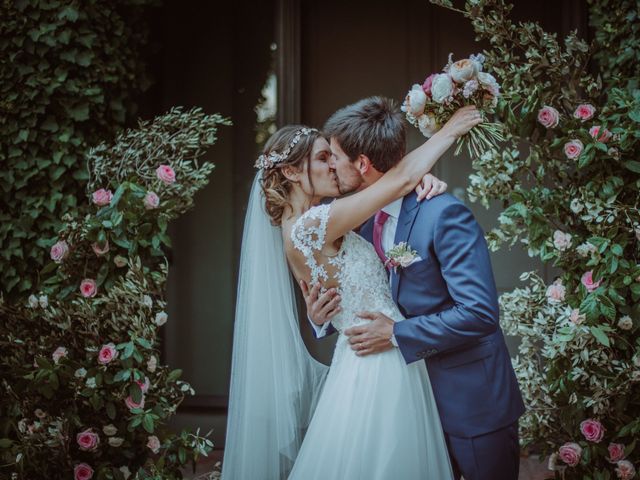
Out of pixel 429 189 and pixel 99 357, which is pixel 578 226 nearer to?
pixel 429 189

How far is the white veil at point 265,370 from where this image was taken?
9.96ft

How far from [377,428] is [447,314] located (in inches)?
20.4

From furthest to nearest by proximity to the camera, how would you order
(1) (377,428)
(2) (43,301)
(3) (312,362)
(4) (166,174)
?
(4) (166,174), (2) (43,301), (3) (312,362), (1) (377,428)

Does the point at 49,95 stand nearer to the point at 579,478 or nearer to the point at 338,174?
the point at 338,174

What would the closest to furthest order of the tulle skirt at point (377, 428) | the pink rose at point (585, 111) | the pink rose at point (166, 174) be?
the tulle skirt at point (377, 428) → the pink rose at point (585, 111) → the pink rose at point (166, 174)

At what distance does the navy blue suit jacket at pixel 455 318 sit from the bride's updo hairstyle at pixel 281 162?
587 millimetres

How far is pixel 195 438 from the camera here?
3648 mm

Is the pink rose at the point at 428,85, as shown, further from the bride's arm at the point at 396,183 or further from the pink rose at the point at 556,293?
the pink rose at the point at 556,293

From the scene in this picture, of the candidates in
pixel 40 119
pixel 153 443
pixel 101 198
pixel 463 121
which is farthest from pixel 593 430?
pixel 40 119

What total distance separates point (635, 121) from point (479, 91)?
86 cm

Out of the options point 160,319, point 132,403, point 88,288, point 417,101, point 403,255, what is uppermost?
point 417,101

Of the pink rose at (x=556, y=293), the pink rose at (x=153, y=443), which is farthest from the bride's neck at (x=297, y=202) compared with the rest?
the pink rose at (x=153, y=443)

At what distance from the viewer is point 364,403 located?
Result: 265 cm

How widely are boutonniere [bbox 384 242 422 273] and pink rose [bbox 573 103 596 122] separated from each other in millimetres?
1289
